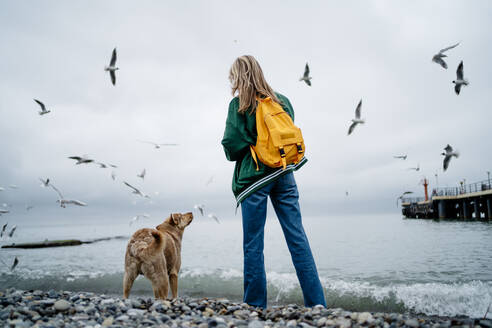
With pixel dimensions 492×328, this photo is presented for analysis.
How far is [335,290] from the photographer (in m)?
6.51

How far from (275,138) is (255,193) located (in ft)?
1.93

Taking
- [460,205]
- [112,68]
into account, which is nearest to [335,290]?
[112,68]

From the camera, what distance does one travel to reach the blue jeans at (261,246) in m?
2.91

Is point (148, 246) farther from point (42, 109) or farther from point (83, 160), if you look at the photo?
point (42, 109)

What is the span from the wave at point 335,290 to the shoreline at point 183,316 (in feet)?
11.2

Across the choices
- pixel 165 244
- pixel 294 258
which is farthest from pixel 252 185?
pixel 165 244

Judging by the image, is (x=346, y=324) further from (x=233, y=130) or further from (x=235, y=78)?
(x=235, y=78)

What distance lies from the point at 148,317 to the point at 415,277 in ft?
23.5

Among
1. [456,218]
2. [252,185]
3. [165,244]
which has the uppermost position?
[252,185]

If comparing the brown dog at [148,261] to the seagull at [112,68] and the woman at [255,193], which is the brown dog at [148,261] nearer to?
the woman at [255,193]

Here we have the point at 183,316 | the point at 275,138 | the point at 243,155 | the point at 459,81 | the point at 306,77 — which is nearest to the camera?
the point at 183,316

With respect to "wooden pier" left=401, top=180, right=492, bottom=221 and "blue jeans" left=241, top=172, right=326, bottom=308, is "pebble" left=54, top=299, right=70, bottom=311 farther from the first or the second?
"wooden pier" left=401, top=180, right=492, bottom=221

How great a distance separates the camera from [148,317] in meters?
2.48

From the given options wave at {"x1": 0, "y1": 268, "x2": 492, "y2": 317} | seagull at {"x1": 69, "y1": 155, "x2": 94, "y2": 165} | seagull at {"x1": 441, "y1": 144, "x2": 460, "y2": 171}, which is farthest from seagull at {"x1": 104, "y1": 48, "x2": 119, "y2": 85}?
seagull at {"x1": 441, "y1": 144, "x2": 460, "y2": 171}
